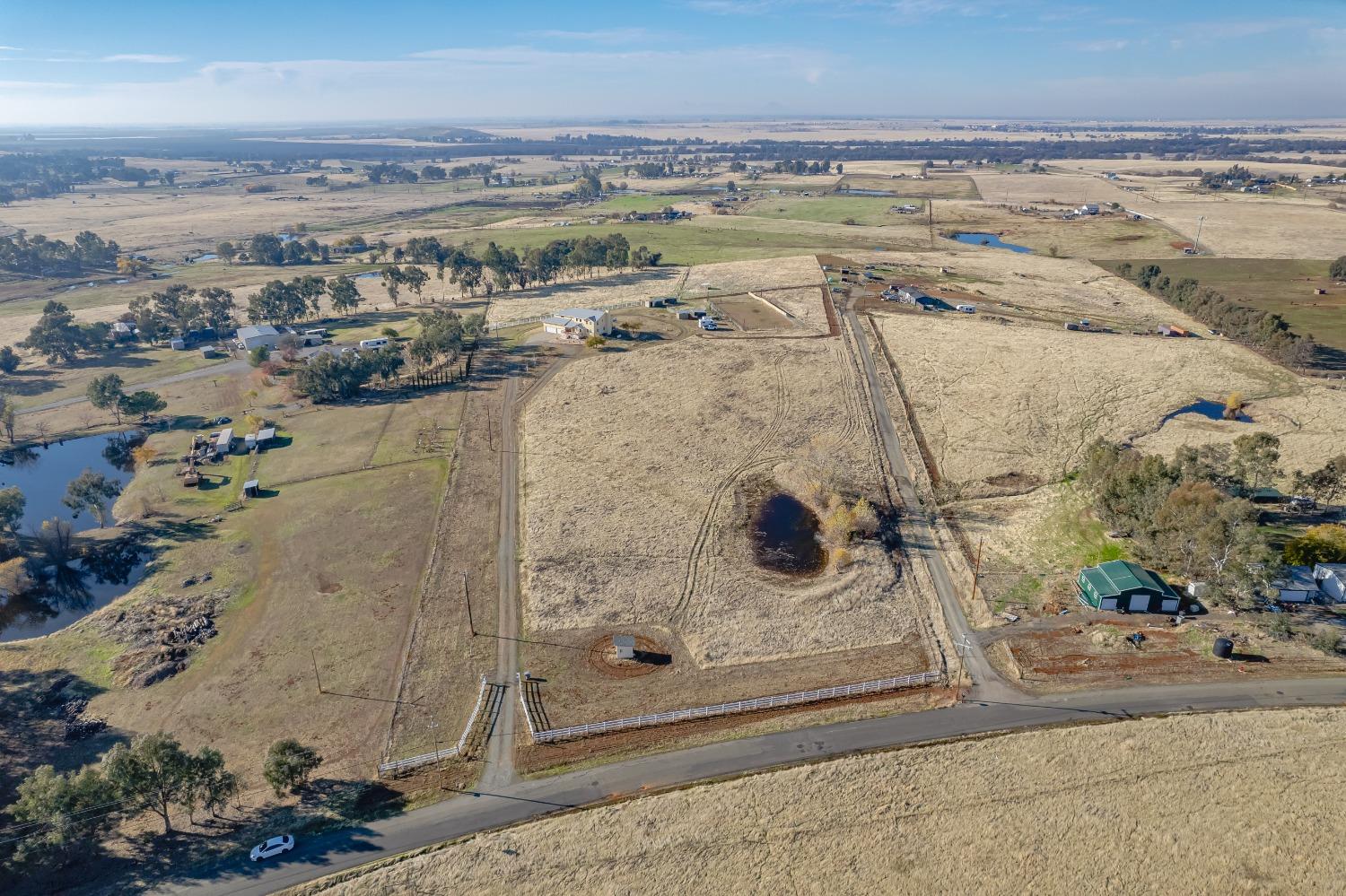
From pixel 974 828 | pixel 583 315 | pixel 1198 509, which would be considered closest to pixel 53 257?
pixel 583 315

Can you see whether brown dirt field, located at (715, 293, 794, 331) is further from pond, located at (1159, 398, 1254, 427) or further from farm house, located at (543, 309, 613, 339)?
pond, located at (1159, 398, 1254, 427)

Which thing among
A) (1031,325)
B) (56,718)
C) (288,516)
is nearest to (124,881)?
(56,718)

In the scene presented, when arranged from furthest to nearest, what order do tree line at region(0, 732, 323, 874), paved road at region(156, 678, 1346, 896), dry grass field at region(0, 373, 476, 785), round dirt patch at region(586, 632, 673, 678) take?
round dirt patch at region(586, 632, 673, 678)
dry grass field at region(0, 373, 476, 785)
paved road at region(156, 678, 1346, 896)
tree line at region(0, 732, 323, 874)

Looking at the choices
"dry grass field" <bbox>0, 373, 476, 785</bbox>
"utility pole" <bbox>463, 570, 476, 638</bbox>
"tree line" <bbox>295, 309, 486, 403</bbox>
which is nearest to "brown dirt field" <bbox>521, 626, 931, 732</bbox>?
"utility pole" <bbox>463, 570, 476, 638</bbox>

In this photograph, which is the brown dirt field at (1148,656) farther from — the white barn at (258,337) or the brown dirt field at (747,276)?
the white barn at (258,337)

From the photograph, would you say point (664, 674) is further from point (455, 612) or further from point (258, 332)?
point (258, 332)

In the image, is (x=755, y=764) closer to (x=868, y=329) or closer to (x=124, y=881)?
(x=124, y=881)
